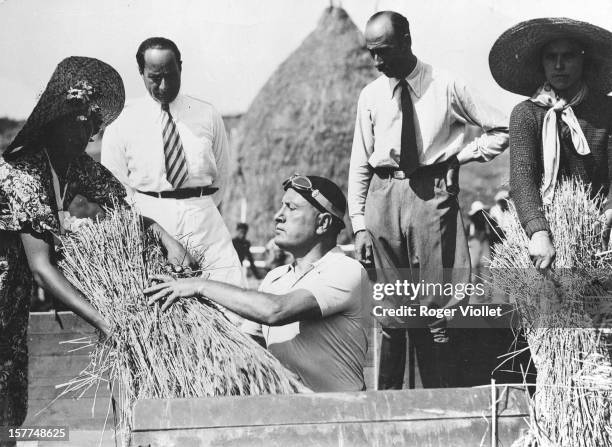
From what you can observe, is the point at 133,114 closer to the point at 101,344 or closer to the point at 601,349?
the point at 101,344

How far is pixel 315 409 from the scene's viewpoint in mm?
3555

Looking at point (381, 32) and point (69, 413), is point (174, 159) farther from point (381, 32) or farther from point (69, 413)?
point (69, 413)

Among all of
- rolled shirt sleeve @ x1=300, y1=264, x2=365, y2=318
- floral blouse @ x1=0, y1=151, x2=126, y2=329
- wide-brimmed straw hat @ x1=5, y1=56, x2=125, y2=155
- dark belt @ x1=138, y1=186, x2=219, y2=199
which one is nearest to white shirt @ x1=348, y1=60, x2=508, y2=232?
rolled shirt sleeve @ x1=300, y1=264, x2=365, y2=318

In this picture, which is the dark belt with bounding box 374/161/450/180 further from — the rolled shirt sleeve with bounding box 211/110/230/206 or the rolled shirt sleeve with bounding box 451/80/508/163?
the rolled shirt sleeve with bounding box 211/110/230/206

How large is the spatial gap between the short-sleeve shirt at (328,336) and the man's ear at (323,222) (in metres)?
0.16

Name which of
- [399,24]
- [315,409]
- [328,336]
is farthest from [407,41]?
[315,409]

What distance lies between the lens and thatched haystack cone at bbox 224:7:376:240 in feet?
17.3

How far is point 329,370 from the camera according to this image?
4.52 m

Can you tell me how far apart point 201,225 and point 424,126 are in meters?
1.26

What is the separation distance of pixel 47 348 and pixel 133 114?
1.34 metres

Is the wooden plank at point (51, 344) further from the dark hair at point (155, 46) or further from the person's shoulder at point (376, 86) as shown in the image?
the person's shoulder at point (376, 86)

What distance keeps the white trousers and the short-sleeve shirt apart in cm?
54

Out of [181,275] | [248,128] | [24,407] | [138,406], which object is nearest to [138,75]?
[248,128]

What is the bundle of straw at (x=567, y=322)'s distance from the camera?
365 cm
